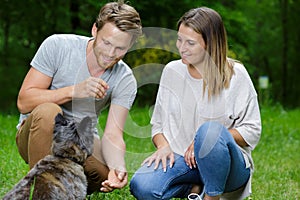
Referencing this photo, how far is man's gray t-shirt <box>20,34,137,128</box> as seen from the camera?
3.93 meters

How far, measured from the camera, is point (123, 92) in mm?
4023

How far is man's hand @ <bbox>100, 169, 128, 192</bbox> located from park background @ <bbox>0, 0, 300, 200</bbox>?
0.68 meters

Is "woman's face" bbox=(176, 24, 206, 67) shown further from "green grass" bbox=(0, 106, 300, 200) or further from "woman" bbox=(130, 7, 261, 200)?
"green grass" bbox=(0, 106, 300, 200)

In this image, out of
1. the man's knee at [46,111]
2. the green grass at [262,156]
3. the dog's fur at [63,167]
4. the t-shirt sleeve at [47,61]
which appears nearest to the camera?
the dog's fur at [63,167]

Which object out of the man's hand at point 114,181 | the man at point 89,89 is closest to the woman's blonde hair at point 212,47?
the man at point 89,89

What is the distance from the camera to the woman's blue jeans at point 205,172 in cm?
356

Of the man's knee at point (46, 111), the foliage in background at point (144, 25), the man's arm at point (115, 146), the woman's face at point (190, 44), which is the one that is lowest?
the foliage in background at point (144, 25)

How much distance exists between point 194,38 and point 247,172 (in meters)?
0.98

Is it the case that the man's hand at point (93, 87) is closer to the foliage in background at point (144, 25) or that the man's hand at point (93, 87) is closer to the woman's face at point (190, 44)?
the woman's face at point (190, 44)

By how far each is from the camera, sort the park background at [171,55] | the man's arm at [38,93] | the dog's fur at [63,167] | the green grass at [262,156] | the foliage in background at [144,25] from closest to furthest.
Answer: the dog's fur at [63,167] → the man's arm at [38,93] → the green grass at [262,156] → the park background at [171,55] → the foliage in background at [144,25]

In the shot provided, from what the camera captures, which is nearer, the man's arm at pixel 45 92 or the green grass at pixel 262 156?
the man's arm at pixel 45 92

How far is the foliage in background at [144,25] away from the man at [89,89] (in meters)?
3.67

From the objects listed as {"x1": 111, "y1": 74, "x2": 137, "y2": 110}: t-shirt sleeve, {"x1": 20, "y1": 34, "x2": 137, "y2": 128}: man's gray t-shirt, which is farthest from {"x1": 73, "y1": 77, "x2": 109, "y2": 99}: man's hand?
{"x1": 111, "y1": 74, "x2": 137, "y2": 110}: t-shirt sleeve

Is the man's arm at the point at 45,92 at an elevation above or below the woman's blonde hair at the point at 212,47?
below
